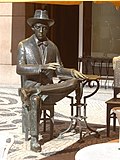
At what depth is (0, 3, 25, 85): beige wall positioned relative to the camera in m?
15.4

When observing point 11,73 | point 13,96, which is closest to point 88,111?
point 13,96

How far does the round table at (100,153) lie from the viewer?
4324mm

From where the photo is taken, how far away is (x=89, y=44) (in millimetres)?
16062

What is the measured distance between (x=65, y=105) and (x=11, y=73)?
406 cm

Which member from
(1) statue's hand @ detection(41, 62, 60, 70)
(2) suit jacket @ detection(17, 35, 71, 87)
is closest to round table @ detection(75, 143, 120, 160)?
(1) statue's hand @ detection(41, 62, 60, 70)

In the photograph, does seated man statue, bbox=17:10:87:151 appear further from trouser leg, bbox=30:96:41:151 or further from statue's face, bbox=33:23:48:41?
trouser leg, bbox=30:96:41:151

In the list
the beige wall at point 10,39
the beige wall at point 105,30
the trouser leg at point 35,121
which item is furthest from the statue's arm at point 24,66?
the beige wall at point 105,30

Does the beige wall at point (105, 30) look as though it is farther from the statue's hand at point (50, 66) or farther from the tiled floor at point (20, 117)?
the statue's hand at point (50, 66)

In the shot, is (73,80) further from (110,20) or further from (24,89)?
(110,20)

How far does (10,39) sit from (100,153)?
11326 mm

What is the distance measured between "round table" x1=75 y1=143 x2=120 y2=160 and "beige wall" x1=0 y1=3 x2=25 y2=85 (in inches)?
429

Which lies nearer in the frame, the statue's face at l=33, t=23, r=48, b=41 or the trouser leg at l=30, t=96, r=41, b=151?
the trouser leg at l=30, t=96, r=41, b=151

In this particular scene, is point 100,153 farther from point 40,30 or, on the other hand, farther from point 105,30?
point 105,30

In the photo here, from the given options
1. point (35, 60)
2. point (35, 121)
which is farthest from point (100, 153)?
point (35, 60)
